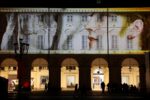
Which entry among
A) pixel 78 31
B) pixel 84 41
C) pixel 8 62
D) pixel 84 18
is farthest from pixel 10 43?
pixel 84 18

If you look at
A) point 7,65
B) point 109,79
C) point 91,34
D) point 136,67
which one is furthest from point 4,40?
point 136,67

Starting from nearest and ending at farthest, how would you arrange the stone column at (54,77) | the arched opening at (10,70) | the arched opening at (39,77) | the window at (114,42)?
the stone column at (54,77) < the window at (114,42) < the arched opening at (10,70) < the arched opening at (39,77)

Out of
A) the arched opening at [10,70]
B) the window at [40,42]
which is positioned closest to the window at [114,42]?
the window at [40,42]

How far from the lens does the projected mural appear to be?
46.9 meters

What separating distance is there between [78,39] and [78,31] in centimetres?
105

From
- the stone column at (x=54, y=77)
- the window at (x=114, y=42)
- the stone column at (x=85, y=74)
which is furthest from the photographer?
the window at (x=114, y=42)

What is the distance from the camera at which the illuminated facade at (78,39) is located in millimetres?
46781

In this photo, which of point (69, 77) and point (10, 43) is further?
point (69, 77)

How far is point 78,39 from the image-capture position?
4700 centimetres

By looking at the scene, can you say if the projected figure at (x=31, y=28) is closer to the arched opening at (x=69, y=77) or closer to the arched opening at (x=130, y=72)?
the arched opening at (x=69, y=77)

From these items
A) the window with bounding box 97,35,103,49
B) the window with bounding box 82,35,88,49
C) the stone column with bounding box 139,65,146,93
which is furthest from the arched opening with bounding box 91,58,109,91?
the stone column with bounding box 139,65,146,93

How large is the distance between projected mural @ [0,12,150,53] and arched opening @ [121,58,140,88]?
162 centimetres

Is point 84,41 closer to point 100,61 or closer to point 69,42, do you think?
point 69,42

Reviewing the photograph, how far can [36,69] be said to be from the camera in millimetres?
48562
